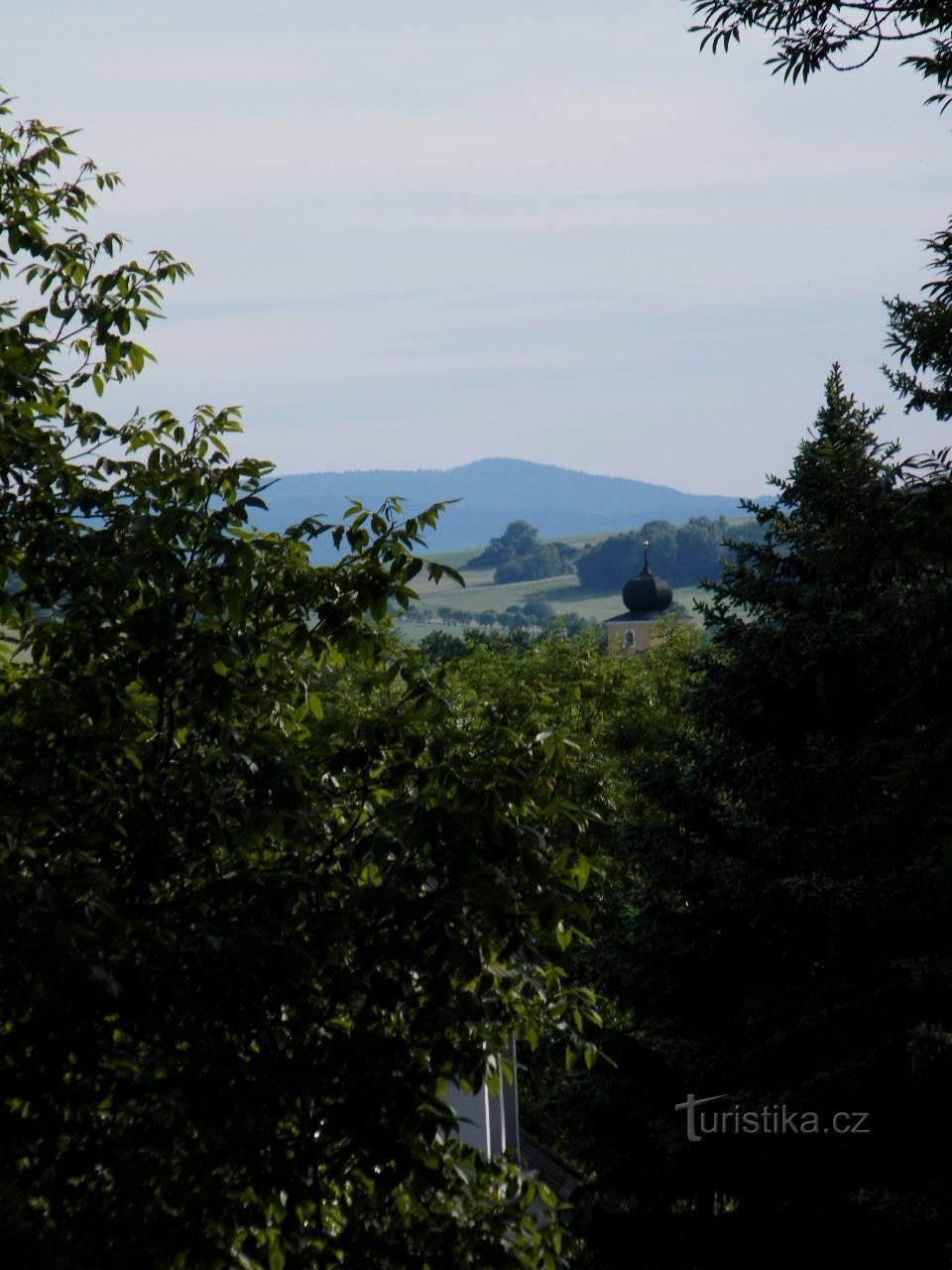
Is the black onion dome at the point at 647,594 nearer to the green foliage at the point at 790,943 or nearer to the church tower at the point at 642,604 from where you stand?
the church tower at the point at 642,604

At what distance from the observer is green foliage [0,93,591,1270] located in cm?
552

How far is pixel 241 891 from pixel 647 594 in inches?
2794

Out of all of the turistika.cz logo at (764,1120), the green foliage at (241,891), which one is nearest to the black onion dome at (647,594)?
the turistika.cz logo at (764,1120)

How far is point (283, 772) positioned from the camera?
20.0 feet

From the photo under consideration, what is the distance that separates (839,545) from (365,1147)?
583 cm

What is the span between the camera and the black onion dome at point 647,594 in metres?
75.7

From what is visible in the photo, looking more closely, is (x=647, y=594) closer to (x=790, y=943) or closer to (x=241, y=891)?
(x=790, y=943)

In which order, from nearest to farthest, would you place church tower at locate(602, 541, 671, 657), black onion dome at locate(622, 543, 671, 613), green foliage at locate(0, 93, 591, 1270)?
1. green foliage at locate(0, 93, 591, 1270)
2. church tower at locate(602, 541, 671, 657)
3. black onion dome at locate(622, 543, 671, 613)

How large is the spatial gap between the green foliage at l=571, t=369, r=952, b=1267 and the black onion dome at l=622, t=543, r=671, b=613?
5961cm

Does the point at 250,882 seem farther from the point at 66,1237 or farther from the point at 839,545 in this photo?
the point at 839,545

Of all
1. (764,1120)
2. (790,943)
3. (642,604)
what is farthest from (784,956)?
(642,604)

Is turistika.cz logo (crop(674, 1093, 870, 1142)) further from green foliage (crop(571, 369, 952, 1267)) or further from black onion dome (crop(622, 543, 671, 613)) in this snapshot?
black onion dome (crop(622, 543, 671, 613))

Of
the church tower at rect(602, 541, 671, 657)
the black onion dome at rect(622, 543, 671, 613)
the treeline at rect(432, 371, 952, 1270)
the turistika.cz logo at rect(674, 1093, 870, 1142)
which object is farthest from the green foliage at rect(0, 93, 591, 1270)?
the black onion dome at rect(622, 543, 671, 613)

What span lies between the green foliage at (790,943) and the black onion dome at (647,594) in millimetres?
Result: 59612
